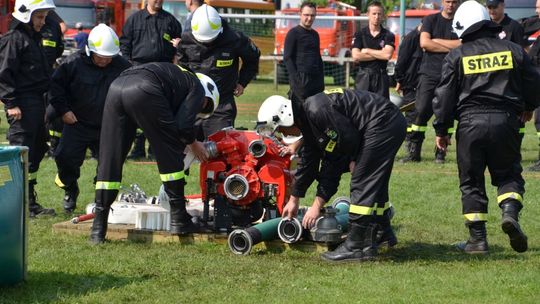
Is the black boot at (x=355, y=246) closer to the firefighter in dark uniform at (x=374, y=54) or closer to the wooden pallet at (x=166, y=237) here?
the wooden pallet at (x=166, y=237)

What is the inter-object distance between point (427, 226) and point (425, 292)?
313 cm

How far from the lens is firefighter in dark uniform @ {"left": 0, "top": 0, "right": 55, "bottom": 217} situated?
1012 cm

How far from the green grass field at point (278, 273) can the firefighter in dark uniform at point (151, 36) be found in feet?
14.5

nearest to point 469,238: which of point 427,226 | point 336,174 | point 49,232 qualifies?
point 427,226

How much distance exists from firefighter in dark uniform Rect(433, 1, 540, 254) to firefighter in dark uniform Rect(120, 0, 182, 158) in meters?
6.21

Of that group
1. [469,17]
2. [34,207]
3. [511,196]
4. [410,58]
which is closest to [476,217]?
[511,196]

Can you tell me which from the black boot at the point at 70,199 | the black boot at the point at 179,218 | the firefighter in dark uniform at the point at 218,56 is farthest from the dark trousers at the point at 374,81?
the black boot at the point at 179,218

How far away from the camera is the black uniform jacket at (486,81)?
8.48 m

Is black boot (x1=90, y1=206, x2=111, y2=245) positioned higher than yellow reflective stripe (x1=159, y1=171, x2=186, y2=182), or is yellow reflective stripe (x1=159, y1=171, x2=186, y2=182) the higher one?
yellow reflective stripe (x1=159, y1=171, x2=186, y2=182)

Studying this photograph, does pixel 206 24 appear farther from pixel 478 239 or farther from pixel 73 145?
pixel 478 239

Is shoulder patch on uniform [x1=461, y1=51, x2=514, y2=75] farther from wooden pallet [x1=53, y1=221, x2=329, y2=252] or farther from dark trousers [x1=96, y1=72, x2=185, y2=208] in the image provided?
dark trousers [x1=96, y1=72, x2=185, y2=208]

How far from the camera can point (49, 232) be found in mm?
9648

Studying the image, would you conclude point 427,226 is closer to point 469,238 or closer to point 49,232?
point 469,238

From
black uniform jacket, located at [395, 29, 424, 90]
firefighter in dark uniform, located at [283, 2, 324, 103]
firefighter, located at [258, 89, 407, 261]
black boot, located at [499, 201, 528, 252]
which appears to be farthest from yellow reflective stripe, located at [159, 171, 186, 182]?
black uniform jacket, located at [395, 29, 424, 90]
